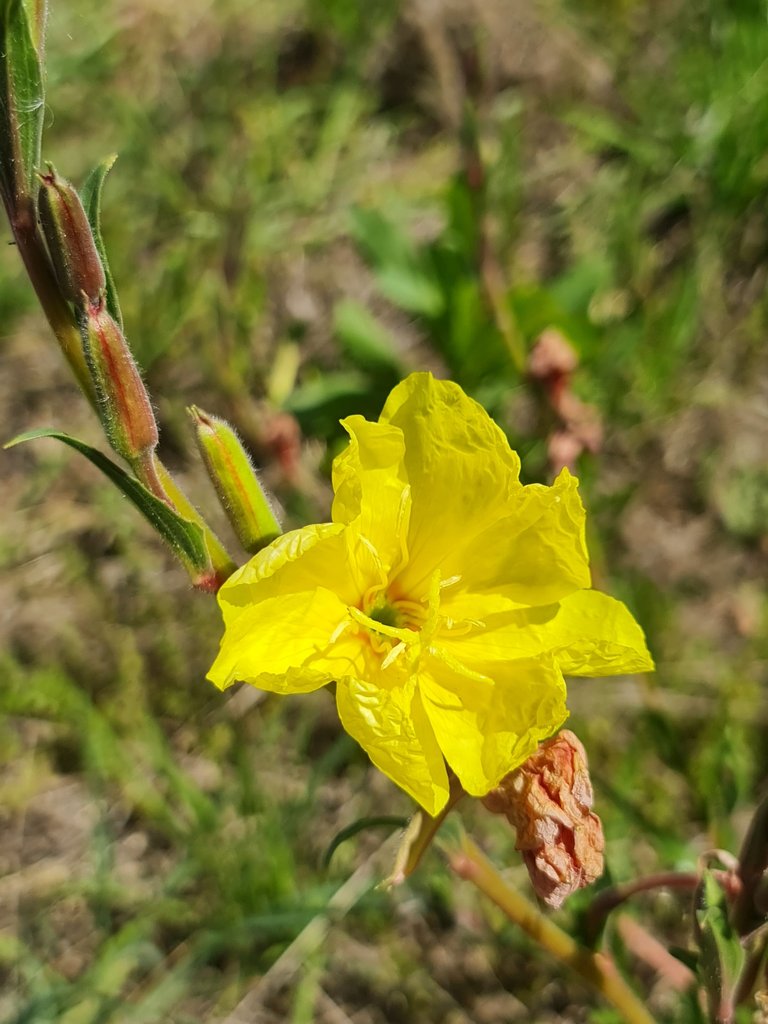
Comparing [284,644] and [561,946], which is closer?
[284,644]

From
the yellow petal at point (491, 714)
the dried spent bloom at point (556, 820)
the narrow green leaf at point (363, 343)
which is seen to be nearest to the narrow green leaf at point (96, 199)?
the yellow petal at point (491, 714)

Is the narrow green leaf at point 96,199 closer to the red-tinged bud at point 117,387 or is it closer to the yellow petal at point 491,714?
the red-tinged bud at point 117,387

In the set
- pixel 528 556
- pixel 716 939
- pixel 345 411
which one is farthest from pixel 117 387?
pixel 345 411

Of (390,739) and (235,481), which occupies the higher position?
(235,481)

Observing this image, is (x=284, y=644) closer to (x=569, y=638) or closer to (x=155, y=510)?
(x=155, y=510)

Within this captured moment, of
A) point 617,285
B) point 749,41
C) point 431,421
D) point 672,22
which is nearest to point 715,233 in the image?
point 617,285

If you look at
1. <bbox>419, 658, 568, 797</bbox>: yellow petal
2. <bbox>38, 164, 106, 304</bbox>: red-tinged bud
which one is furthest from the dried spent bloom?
<bbox>38, 164, 106, 304</bbox>: red-tinged bud
